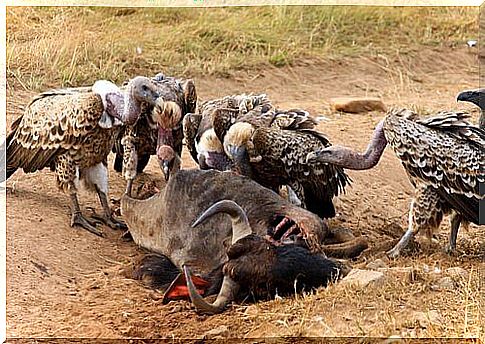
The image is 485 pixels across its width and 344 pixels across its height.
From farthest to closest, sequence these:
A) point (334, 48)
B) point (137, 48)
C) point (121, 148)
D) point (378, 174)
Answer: point (334, 48), point (137, 48), point (378, 174), point (121, 148)

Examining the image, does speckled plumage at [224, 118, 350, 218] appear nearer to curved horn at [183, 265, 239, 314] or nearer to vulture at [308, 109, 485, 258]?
vulture at [308, 109, 485, 258]

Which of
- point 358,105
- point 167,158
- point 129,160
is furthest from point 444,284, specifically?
point 358,105

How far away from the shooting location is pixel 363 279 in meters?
4.72

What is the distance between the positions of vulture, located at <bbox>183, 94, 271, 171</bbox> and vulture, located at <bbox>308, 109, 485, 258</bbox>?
1.26 m

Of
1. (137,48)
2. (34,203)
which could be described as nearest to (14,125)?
(34,203)

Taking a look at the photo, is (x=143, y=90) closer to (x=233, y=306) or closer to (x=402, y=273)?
(x=233, y=306)

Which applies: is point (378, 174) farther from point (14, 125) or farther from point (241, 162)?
point (14, 125)

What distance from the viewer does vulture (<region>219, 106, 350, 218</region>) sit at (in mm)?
6469

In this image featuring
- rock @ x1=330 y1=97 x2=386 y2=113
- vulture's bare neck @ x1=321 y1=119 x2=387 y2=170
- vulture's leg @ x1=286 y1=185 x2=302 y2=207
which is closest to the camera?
vulture's bare neck @ x1=321 y1=119 x2=387 y2=170

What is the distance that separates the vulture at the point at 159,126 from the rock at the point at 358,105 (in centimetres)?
306

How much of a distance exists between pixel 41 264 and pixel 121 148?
67.3 inches

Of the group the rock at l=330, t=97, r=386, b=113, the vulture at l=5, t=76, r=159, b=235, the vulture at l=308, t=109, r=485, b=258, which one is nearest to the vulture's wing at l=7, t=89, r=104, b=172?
the vulture at l=5, t=76, r=159, b=235

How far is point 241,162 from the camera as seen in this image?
6.50 metres

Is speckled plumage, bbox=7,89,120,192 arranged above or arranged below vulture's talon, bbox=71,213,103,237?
above
